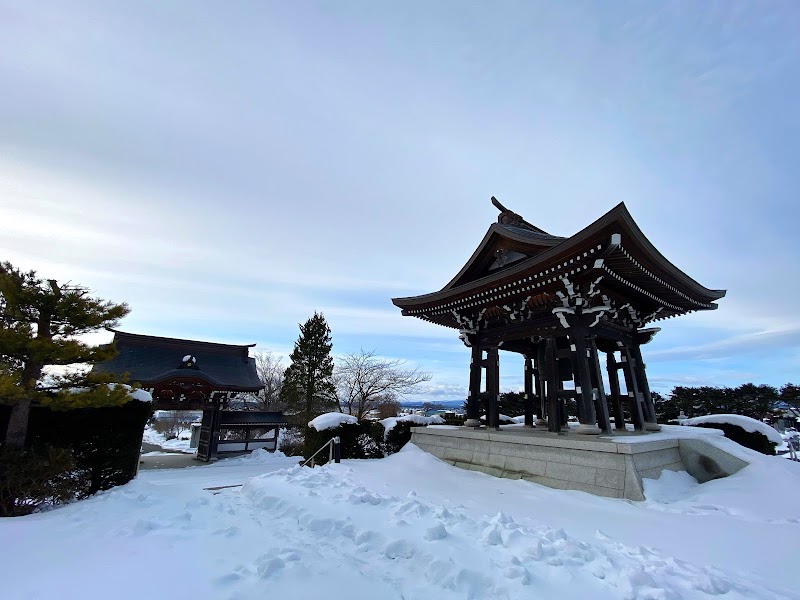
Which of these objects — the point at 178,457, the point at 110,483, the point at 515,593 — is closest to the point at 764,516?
the point at 515,593

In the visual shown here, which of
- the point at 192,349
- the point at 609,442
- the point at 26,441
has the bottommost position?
the point at 26,441

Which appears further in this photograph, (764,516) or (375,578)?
(764,516)

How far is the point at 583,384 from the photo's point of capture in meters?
8.37

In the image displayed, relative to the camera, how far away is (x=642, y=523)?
524cm

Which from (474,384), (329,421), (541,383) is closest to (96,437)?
(329,421)

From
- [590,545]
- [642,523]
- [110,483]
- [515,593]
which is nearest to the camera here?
[515,593]

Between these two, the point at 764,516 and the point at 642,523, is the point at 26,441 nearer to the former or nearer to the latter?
the point at 642,523

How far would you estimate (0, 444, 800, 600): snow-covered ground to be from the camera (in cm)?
334

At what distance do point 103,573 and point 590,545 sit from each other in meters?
5.14

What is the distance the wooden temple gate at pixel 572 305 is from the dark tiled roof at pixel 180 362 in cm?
1574

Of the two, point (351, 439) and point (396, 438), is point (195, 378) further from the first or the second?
point (396, 438)

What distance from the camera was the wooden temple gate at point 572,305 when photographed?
7.84 metres

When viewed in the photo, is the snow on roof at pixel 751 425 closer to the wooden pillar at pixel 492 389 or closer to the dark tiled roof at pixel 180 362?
the wooden pillar at pixel 492 389

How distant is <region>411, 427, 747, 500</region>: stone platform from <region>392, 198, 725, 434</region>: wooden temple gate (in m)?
1.11
